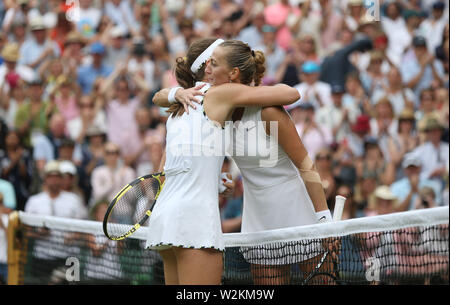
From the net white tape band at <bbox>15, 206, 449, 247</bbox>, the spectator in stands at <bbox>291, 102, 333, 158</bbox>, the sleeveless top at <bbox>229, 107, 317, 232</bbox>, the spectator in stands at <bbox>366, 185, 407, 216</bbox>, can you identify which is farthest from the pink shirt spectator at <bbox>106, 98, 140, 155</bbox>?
the sleeveless top at <bbox>229, 107, 317, 232</bbox>

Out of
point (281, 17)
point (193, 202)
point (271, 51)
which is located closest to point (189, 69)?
point (193, 202)

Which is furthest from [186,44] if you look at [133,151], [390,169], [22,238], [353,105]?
[22,238]

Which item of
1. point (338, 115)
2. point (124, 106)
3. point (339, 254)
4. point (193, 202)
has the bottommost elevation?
point (339, 254)

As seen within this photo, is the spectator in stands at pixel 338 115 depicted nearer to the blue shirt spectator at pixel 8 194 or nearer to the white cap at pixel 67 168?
the white cap at pixel 67 168

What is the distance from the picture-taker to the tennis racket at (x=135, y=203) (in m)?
4.52

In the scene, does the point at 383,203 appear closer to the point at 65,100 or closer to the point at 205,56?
the point at 205,56

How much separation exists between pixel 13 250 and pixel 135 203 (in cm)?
272

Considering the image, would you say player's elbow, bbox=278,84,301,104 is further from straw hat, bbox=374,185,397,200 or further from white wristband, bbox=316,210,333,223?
straw hat, bbox=374,185,397,200

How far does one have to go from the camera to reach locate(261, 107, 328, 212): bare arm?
426 centimetres

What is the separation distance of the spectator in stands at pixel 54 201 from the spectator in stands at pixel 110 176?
0.36 metres

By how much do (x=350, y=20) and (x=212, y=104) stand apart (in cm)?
752

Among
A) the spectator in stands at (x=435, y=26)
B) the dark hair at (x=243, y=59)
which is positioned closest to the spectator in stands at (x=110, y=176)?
the spectator in stands at (x=435, y=26)

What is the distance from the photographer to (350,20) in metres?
11.2

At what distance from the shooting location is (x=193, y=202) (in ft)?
13.4
